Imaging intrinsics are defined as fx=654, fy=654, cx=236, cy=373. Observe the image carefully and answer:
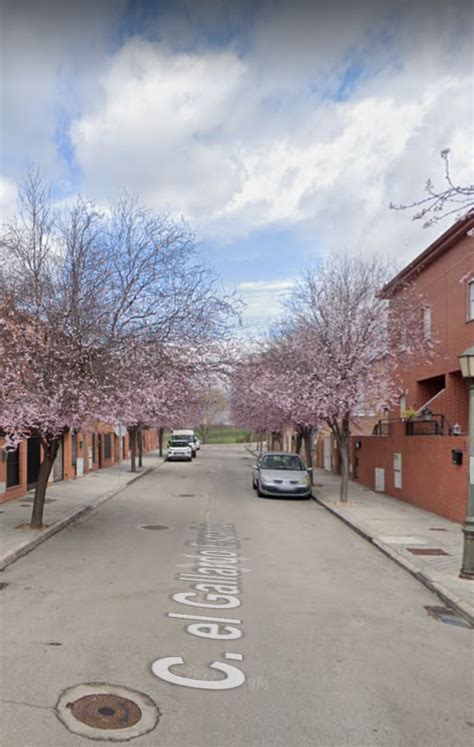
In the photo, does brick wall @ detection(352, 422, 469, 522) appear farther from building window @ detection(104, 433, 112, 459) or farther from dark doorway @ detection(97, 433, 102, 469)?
building window @ detection(104, 433, 112, 459)

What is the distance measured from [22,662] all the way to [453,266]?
17.1 m

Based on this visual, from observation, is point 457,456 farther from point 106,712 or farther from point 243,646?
point 106,712

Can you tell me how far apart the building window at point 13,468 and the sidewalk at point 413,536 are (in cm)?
883

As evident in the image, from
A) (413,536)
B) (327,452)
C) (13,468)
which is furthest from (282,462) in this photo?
(327,452)

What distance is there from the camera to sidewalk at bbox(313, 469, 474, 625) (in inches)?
342

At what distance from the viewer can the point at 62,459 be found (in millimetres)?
24969

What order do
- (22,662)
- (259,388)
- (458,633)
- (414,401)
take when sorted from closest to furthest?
(22,662), (458,633), (259,388), (414,401)

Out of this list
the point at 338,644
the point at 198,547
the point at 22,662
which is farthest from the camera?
the point at 198,547

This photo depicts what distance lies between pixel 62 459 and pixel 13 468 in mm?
6633

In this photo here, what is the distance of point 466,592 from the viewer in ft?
27.4

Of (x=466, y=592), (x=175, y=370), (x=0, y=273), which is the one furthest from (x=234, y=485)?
(x=466, y=592)

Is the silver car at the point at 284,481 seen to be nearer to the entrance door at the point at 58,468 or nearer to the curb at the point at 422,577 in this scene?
the curb at the point at 422,577

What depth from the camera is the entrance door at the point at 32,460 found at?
20.0 metres

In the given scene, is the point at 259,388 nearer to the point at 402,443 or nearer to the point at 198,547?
the point at 402,443
